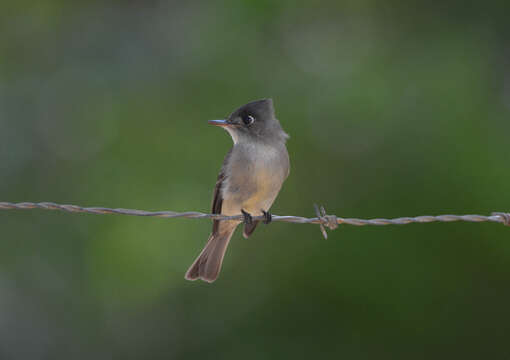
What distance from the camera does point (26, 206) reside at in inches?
116

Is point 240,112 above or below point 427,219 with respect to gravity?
above

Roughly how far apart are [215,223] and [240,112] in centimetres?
85

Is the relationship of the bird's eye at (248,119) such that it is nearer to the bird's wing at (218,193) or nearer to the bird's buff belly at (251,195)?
the bird's wing at (218,193)

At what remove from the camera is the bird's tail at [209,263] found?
15.0 feet

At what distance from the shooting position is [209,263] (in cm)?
462

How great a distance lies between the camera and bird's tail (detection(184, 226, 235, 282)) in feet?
15.0

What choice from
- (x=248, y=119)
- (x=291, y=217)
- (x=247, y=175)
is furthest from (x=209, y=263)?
(x=291, y=217)

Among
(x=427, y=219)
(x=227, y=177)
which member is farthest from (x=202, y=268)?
(x=427, y=219)

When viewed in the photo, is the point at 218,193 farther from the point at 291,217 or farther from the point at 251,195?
the point at 291,217

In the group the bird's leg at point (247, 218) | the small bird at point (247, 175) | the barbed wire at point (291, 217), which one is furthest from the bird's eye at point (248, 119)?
the barbed wire at point (291, 217)

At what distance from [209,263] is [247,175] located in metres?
0.71

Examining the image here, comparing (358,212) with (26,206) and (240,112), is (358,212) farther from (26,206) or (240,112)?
(26,206)

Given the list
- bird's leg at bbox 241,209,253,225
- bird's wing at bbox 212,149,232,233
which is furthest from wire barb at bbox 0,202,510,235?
bird's wing at bbox 212,149,232,233

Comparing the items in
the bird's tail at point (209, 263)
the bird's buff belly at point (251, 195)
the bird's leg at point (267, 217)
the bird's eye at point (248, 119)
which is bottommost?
the bird's tail at point (209, 263)
